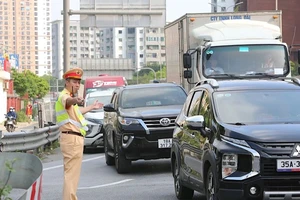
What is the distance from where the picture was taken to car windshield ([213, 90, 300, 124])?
9.58m

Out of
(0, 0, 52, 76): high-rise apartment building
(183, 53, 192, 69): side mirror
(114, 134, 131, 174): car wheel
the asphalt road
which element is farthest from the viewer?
(0, 0, 52, 76): high-rise apartment building

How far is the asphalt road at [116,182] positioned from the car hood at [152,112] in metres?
1.13

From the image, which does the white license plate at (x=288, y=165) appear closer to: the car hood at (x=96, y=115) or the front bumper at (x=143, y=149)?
the front bumper at (x=143, y=149)

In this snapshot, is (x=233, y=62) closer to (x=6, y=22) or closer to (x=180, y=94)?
(x=180, y=94)

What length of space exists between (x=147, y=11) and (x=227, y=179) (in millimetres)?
22527

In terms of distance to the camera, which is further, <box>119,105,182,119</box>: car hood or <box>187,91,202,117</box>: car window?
<box>119,105,182,119</box>: car hood

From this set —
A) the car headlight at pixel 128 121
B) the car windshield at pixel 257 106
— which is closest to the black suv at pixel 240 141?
the car windshield at pixel 257 106

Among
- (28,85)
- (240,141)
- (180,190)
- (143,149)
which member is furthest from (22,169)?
(28,85)

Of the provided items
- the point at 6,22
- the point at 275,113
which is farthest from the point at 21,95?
the point at 275,113

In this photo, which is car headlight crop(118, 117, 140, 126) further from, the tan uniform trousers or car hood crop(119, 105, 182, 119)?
the tan uniform trousers

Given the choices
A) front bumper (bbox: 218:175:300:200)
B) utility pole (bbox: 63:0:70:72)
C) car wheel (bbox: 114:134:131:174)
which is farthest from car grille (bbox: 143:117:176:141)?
utility pole (bbox: 63:0:70:72)

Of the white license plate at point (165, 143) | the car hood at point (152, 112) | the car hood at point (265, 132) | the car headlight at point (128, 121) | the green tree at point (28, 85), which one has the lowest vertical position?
the green tree at point (28, 85)

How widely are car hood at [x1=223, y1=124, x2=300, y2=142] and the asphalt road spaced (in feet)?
9.57

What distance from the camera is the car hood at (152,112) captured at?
15.7 metres
